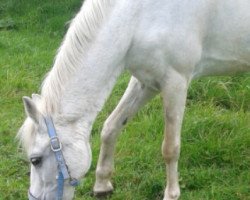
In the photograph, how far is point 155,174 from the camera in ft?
14.3

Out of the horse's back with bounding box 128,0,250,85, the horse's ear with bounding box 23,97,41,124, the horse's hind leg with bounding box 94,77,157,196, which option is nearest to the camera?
the horse's ear with bounding box 23,97,41,124

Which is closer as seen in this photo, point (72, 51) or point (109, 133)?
point (72, 51)

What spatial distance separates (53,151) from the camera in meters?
3.38

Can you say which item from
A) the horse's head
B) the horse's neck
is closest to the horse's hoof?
the horse's head

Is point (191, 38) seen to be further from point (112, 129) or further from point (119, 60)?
point (112, 129)

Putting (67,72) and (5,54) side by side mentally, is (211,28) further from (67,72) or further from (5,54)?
(5,54)

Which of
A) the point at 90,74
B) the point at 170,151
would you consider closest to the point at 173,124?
the point at 170,151

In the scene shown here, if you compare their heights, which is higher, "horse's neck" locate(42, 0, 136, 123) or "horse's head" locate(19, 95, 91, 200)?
"horse's neck" locate(42, 0, 136, 123)

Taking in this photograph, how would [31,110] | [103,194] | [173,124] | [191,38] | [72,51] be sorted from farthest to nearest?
1. [103,194]
2. [173,124]
3. [191,38]
4. [72,51]
5. [31,110]

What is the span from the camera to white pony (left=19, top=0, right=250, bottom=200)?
342cm

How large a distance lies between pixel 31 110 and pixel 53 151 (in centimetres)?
27

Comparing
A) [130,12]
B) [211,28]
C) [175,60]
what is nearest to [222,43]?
[211,28]

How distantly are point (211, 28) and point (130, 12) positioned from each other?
61 centimetres

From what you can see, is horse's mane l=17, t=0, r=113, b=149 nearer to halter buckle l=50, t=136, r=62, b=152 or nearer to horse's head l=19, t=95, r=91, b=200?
horse's head l=19, t=95, r=91, b=200
